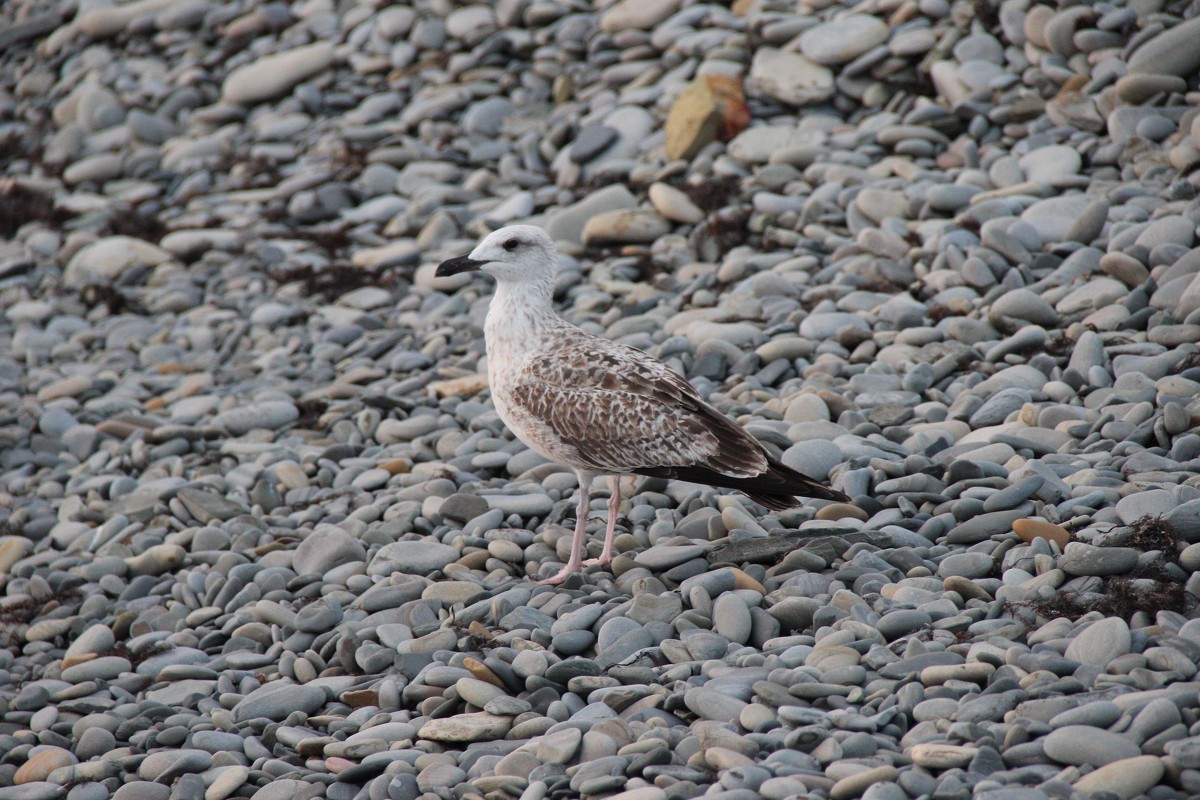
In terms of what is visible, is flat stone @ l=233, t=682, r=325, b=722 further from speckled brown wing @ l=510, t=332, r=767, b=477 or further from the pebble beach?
speckled brown wing @ l=510, t=332, r=767, b=477

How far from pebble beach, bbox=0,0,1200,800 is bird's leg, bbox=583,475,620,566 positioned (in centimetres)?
12

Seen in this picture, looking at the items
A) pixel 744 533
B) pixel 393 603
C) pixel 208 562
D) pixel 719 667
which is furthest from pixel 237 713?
pixel 744 533

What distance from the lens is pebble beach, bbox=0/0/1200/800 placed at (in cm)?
449

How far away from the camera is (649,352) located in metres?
7.87

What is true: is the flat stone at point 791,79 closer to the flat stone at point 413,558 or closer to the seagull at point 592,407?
the seagull at point 592,407

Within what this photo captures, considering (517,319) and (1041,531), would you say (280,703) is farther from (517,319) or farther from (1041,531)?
(1041,531)

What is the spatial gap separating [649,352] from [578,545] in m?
2.37

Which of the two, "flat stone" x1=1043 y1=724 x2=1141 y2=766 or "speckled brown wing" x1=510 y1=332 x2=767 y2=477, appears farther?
"speckled brown wing" x1=510 y1=332 x2=767 y2=477

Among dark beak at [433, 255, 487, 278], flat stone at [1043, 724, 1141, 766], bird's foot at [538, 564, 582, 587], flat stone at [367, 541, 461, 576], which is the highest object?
dark beak at [433, 255, 487, 278]

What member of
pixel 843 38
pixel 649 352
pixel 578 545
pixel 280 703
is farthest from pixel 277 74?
pixel 280 703

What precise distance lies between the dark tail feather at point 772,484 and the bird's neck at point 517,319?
3.55ft

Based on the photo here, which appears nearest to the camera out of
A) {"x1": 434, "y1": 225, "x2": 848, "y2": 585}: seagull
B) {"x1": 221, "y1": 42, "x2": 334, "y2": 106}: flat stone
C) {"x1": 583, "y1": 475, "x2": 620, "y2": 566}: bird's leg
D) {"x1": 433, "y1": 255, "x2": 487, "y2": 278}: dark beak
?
{"x1": 434, "y1": 225, "x2": 848, "y2": 585}: seagull

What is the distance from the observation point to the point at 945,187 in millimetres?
8633

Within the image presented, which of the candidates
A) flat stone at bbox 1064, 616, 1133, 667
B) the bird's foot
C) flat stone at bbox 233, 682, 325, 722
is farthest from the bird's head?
flat stone at bbox 1064, 616, 1133, 667
